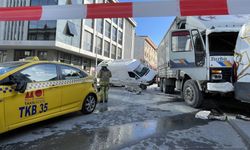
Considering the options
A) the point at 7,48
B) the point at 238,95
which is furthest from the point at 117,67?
the point at 7,48

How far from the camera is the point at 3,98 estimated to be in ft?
13.9

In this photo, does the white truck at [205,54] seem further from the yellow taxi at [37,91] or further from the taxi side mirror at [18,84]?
the taxi side mirror at [18,84]

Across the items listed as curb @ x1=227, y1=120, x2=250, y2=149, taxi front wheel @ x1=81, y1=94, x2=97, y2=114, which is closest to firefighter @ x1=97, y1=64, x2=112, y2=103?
taxi front wheel @ x1=81, y1=94, x2=97, y2=114

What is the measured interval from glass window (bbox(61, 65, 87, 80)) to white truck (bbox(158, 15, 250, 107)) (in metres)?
4.06

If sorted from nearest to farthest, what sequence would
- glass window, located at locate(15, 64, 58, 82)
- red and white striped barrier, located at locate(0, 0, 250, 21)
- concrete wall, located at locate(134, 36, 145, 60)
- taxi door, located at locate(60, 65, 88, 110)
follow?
1. red and white striped barrier, located at locate(0, 0, 250, 21)
2. glass window, located at locate(15, 64, 58, 82)
3. taxi door, located at locate(60, 65, 88, 110)
4. concrete wall, located at locate(134, 36, 145, 60)

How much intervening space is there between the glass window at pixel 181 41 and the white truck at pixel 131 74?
9.76 meters

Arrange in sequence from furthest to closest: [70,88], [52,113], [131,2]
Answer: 1. [70,88]
2. [52,113]
3. [131,2]

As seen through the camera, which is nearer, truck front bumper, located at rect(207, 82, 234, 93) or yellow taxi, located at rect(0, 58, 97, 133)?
yellow taxi, located at rect(0, 58, 97, 133)

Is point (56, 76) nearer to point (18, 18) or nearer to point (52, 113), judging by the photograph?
point (52, 113)

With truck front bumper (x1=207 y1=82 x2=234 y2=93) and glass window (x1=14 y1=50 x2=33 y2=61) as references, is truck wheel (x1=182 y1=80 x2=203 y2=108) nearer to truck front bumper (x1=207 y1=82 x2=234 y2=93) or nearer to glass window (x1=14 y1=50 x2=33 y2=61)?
truck front bumper (x1=207 y1=82 x2=234 y2=93)

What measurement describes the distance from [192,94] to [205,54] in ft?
5.37

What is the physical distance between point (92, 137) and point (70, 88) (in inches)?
70.1

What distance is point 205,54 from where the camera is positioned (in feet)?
26.3

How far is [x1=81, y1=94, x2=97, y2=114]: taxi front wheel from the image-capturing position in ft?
22.6
